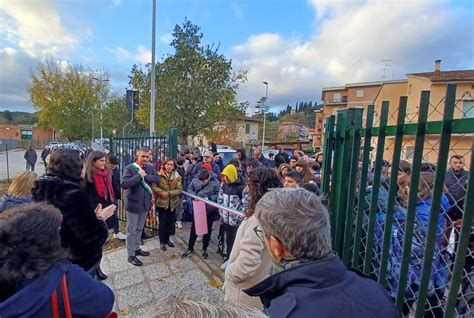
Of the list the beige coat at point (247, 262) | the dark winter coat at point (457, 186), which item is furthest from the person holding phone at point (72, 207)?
the dark winter coat at point (457, 186)

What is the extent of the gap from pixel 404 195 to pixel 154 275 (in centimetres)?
343

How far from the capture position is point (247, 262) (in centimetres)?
213

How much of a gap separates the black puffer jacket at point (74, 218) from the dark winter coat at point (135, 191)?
Answer: 5.81 ft

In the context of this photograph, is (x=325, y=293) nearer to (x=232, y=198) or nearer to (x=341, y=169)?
(x=341, y=169)

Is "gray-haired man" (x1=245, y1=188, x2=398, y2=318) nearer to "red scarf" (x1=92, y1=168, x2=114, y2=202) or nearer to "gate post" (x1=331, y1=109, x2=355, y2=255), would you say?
"gate post" (x1=331, y1=109, x2=355, y2=255)

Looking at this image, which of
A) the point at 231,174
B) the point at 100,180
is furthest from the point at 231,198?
the point at 100,180

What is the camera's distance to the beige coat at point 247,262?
2.13 meters

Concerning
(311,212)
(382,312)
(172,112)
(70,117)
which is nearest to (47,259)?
(311,212)

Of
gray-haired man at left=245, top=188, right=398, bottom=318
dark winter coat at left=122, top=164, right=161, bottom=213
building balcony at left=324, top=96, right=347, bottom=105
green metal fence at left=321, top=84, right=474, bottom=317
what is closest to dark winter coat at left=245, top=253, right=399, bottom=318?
gray-haired man at left=245, top=188, right=398, bottom=318

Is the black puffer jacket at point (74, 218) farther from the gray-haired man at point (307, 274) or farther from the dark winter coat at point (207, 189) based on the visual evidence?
the dark winter coat at point (207, 189)

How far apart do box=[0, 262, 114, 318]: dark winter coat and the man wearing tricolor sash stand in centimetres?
293

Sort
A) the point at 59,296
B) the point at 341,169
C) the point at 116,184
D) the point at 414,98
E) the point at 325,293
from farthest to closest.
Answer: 1. the point at 414,98
2. the point at 116,184
3. the point at 341,169
4. the point at 59,296
5. the point at 325,293

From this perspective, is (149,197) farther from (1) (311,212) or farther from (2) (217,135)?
(2) (217,135)

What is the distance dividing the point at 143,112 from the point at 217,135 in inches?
170
